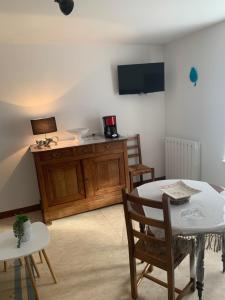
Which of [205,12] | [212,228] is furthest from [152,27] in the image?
[212,228]

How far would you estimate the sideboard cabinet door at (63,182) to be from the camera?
304cm

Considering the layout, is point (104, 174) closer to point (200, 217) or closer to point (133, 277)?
point (133, 277)

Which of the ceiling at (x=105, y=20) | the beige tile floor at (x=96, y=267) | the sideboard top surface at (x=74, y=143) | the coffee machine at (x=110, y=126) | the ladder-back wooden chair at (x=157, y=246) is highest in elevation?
the ceiling at (x=105, y=20)

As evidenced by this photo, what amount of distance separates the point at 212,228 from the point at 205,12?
6.79ft

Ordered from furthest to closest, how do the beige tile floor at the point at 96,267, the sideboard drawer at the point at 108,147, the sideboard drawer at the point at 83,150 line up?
the sideboard drawer at the point at 108,147, the sideboard drawer at the point at 83,150, the beige tile floor at the point at 96,267

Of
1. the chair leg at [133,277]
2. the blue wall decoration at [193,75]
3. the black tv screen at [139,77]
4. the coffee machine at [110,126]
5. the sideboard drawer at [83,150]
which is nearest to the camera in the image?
the chair leg at [133,277]

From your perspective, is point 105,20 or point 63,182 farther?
point 63,182

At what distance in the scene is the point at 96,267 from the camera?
2281 millimetres

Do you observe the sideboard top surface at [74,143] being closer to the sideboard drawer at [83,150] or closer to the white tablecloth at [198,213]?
the sideboard drawer at [83,150]

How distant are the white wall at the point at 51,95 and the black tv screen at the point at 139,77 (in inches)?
5.8

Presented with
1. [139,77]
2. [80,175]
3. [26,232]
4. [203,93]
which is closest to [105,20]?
[139,77]

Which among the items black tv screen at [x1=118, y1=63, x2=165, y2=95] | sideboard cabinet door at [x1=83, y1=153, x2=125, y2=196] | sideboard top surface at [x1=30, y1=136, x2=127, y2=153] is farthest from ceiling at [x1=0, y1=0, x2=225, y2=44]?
sideboard cabinet door at [x1=83, y1=153, x2=125, y2=196]

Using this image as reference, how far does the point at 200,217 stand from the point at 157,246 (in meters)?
0.40

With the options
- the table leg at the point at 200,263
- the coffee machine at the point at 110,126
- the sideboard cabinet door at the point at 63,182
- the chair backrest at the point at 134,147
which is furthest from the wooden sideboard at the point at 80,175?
the table leg at the point at 200,263
